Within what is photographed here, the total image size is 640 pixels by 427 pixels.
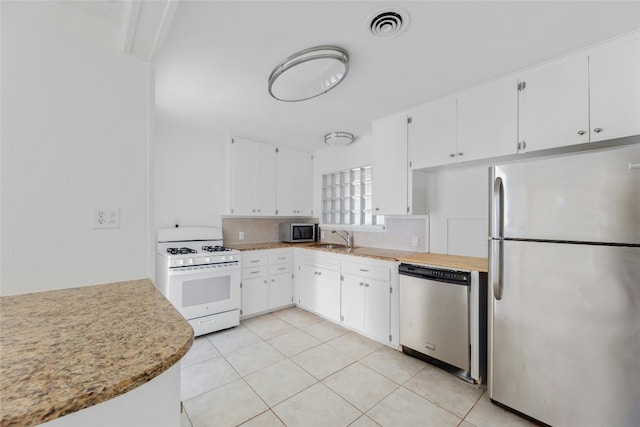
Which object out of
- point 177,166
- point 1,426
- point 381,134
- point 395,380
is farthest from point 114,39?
point 395,380

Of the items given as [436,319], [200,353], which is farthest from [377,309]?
[200,353]

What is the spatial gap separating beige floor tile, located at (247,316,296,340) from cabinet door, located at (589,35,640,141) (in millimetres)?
3103

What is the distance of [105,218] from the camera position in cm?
143

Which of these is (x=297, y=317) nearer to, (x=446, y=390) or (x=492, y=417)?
(x=446, y=390)

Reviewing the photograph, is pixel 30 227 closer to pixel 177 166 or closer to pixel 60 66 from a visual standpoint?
pixel 60 66

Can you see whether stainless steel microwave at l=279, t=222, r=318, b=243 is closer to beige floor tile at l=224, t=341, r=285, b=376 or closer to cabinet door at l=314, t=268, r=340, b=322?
cabinet door at l=314, t=268, r=340, b=322

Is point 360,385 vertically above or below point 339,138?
below

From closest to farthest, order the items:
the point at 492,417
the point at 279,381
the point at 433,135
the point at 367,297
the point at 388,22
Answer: the point at 388,22 < the point at 492,417 < the point at 279,381 < the point at 433,135 < the point at 367,297

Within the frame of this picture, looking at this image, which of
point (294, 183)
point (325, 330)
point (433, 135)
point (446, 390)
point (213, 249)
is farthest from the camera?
point (294, 183)

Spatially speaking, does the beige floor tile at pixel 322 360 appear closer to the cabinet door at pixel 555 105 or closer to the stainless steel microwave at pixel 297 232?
the stainless steel microwave at pixel 297 232

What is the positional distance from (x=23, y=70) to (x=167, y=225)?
2.23m

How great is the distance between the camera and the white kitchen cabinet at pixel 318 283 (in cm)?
318

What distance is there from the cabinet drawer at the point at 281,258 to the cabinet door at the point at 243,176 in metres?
0.67

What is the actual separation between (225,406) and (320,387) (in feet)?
2.24
